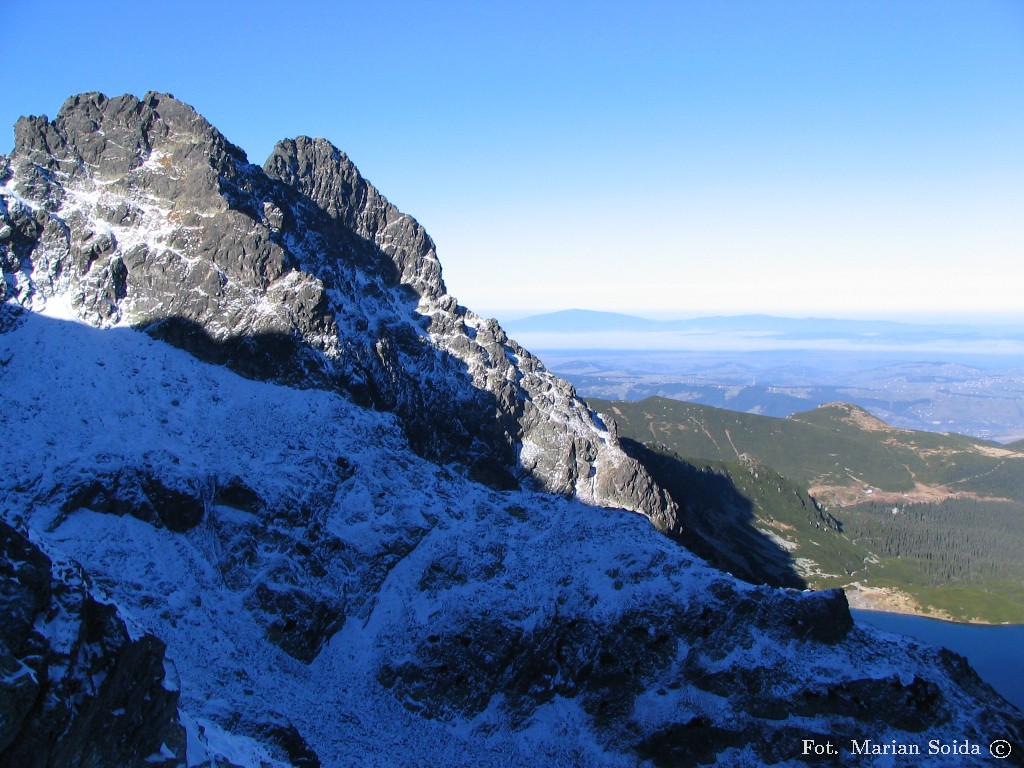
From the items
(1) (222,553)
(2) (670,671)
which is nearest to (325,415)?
(1) (222,553)

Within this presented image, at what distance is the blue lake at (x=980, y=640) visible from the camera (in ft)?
347

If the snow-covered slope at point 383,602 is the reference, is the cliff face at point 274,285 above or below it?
above

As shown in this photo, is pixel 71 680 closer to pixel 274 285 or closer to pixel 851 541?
pixel 274 285

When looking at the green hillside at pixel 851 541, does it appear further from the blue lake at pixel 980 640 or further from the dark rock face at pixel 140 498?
the dark rock face at pixel 140 498

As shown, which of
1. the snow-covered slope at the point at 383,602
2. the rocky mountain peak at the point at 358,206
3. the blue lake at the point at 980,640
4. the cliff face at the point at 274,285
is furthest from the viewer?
the rocky mountain peak at the point at 358,206

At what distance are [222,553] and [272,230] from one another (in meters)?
48.9

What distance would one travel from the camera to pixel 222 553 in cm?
6444

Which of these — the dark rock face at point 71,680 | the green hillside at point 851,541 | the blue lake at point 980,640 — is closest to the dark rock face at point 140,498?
the dark rock face at point 71,680

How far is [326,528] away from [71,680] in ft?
131

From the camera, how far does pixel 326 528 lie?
69.4 metres

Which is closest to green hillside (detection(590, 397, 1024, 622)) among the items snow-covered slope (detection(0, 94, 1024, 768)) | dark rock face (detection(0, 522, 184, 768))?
snow-covered slope (detection(0, 94, 1024, 768))

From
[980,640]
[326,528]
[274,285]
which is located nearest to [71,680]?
[326,528]

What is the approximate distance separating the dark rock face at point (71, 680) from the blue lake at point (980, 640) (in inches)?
4051

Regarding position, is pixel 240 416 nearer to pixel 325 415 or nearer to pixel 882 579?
pixel 325 415
